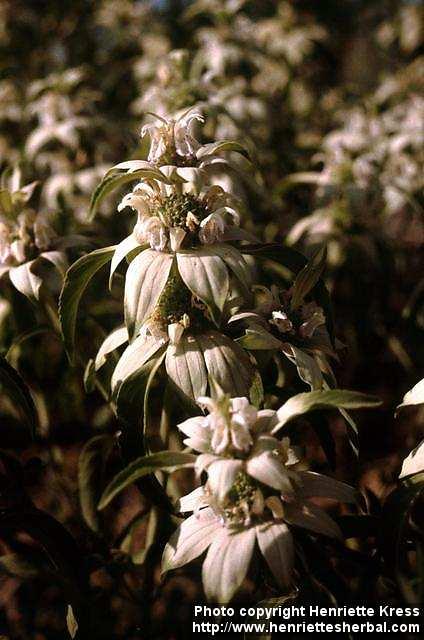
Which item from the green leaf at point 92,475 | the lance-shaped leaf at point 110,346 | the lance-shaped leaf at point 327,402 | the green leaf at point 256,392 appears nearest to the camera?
the lance-shaped leaf at point 327,402

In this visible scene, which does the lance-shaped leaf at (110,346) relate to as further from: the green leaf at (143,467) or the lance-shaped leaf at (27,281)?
the green leaf at (143,467)

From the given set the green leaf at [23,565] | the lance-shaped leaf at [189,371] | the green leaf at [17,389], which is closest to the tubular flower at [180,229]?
the lance-shaped leaf at [189,371]

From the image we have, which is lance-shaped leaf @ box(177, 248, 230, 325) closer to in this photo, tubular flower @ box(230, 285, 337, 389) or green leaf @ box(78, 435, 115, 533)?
tubular flower @ box(230, 285, 337, 389)

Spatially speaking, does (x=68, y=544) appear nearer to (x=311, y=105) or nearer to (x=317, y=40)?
(x=311, y=105)

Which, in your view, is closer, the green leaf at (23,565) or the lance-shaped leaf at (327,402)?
the lance-shaped leaf at (327,402)

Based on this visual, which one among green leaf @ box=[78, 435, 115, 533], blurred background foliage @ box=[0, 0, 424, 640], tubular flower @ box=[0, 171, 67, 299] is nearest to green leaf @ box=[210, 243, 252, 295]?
A: blurred background foliage @ box=[0, 0, 424, 640]

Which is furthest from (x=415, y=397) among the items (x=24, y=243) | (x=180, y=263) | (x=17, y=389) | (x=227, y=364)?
(x=24, y=243)

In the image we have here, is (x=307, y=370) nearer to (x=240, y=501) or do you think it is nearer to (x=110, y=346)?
(x=240, y=501)
